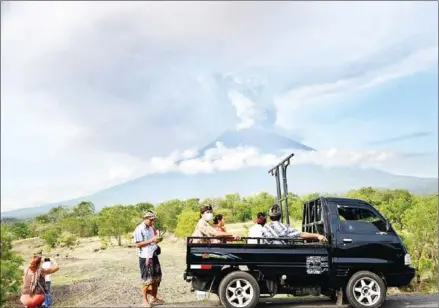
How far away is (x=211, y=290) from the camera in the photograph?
8.09 metres

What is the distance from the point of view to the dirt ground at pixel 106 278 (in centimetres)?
2419

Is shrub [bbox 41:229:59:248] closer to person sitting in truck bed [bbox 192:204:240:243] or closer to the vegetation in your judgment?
the vegetation

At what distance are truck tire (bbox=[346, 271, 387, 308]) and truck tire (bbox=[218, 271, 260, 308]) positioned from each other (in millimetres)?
1653

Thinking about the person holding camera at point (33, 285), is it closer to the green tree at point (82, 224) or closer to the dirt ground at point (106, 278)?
the dirt ground at point (106, 278)

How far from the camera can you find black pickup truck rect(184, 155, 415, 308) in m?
7.96

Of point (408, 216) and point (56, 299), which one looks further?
point (408, 216)

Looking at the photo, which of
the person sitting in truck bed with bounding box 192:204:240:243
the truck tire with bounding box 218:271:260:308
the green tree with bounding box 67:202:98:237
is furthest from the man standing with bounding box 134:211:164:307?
the green tree with bounding box 67:202:98:237

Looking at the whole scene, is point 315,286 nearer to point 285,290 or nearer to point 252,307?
point 285,290

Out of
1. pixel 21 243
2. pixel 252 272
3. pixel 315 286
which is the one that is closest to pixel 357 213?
pixel 315 286

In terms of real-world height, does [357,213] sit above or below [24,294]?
above

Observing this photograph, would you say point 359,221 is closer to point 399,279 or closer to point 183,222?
point 399,279

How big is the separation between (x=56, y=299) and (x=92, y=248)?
21571mm

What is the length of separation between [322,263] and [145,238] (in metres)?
3.27

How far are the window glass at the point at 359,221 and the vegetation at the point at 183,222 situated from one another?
34.2 ft
